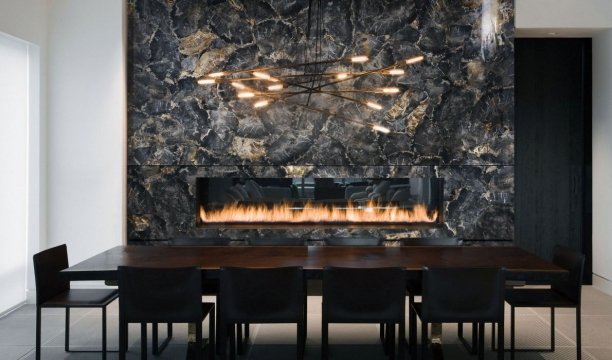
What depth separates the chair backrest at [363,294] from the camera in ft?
12.6

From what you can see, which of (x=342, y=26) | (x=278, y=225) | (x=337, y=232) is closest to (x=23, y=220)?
(x=278, y=225)

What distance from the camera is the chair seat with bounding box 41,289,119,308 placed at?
14.1ft

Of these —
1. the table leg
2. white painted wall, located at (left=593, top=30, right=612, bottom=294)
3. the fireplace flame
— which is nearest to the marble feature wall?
the fireplace flame

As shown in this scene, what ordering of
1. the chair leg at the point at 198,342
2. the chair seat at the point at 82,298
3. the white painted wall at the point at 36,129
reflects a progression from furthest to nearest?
the white painted wall at the point at 36,129 → the chair seat at the point at 82,298 → the chair leg at the point at 198,342

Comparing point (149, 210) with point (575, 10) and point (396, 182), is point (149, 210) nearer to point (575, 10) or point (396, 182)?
point (396, 182)

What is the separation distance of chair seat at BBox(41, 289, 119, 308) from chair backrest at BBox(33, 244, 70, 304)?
45 millimetres

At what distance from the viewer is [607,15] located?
22.5 feet

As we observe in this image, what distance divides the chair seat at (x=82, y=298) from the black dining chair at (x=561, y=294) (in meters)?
2.86

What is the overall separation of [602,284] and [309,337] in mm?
3720

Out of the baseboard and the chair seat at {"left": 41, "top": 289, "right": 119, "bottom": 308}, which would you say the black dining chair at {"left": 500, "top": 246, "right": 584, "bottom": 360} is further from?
the chair seat at {"left": 41, "top": 289, "right": 119, "bottom": 308}

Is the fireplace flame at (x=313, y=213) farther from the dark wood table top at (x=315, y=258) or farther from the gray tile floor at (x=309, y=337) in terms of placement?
the dark wood table top at (x=315, y=258)

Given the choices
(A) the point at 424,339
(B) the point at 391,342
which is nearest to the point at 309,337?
(B) the point at 391,342

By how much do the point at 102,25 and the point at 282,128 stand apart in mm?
2188

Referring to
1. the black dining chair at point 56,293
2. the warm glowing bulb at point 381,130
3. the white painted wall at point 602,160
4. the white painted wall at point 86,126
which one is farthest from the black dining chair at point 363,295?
the white painted wall at point 602,160
